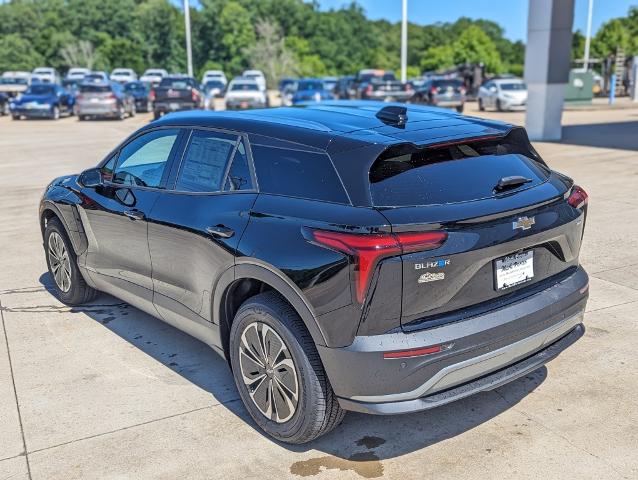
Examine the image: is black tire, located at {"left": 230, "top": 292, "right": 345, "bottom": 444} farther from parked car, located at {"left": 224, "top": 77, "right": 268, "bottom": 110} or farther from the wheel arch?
parked car, located at {"left": 224, "top": 77, "right": 268, "bottom": 110}

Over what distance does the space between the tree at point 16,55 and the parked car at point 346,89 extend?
139 feet

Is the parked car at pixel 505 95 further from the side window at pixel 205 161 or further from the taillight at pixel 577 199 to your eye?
the side window at pixel 205 161

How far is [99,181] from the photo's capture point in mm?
5016

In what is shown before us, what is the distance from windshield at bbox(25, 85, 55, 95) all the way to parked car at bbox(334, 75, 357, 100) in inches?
570

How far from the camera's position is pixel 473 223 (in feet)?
10.5

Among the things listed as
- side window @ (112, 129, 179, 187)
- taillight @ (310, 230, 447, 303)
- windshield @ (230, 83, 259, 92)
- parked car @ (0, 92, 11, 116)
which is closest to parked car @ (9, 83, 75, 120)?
parked car @ (0, 92, 11, 116)

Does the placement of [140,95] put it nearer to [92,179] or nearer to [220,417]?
[92,179]

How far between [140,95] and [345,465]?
32693 mm

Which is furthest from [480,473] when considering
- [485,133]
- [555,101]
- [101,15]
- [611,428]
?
[101,15]

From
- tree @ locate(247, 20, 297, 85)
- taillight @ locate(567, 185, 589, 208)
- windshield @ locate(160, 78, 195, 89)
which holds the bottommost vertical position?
taillight @ locate(567, 185, 589, 208)

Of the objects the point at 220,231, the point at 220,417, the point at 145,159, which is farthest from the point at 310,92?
the point at 220,417

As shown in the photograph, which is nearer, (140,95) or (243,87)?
(243,87)

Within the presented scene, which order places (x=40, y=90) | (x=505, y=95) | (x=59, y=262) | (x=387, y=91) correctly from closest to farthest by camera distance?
(x=59, y=262), (x=387, y=91), (x=505, y=95), (x=40, y=90)

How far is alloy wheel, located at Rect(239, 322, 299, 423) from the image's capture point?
348 centimetres
